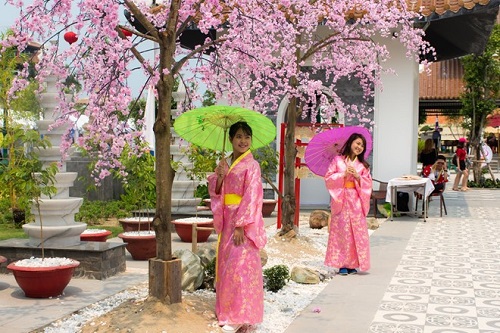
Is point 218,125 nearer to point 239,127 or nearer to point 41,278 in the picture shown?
point 239,127

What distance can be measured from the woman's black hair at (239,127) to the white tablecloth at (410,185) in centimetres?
784

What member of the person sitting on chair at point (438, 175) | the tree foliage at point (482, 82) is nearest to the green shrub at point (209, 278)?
the person sitting on chair at point (438, 175)

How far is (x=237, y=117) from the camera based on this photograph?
532 cm

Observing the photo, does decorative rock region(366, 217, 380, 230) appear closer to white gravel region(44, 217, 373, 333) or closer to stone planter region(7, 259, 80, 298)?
white gravel region(44, 217, 373, 333)

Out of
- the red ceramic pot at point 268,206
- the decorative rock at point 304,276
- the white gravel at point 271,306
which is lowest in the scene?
the white gravel at point 271,306

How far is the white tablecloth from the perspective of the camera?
12.4 metres

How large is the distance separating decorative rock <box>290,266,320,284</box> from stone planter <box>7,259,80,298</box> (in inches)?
95.1

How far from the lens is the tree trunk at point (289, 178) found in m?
9.40

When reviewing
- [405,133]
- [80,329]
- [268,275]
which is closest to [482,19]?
[405,133]

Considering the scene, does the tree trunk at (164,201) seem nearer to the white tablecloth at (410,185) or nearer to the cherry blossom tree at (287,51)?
the cherry blossom tree at (287,51)

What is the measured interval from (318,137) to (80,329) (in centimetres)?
400

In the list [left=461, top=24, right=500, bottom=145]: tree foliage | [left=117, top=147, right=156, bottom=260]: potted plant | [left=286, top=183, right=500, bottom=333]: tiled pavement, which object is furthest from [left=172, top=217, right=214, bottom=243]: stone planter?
[left=461, top=24, right=500, bottom=145]: tree foliage

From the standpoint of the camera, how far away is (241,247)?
5062 mm

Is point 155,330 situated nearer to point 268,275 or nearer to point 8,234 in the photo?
point 268,275
